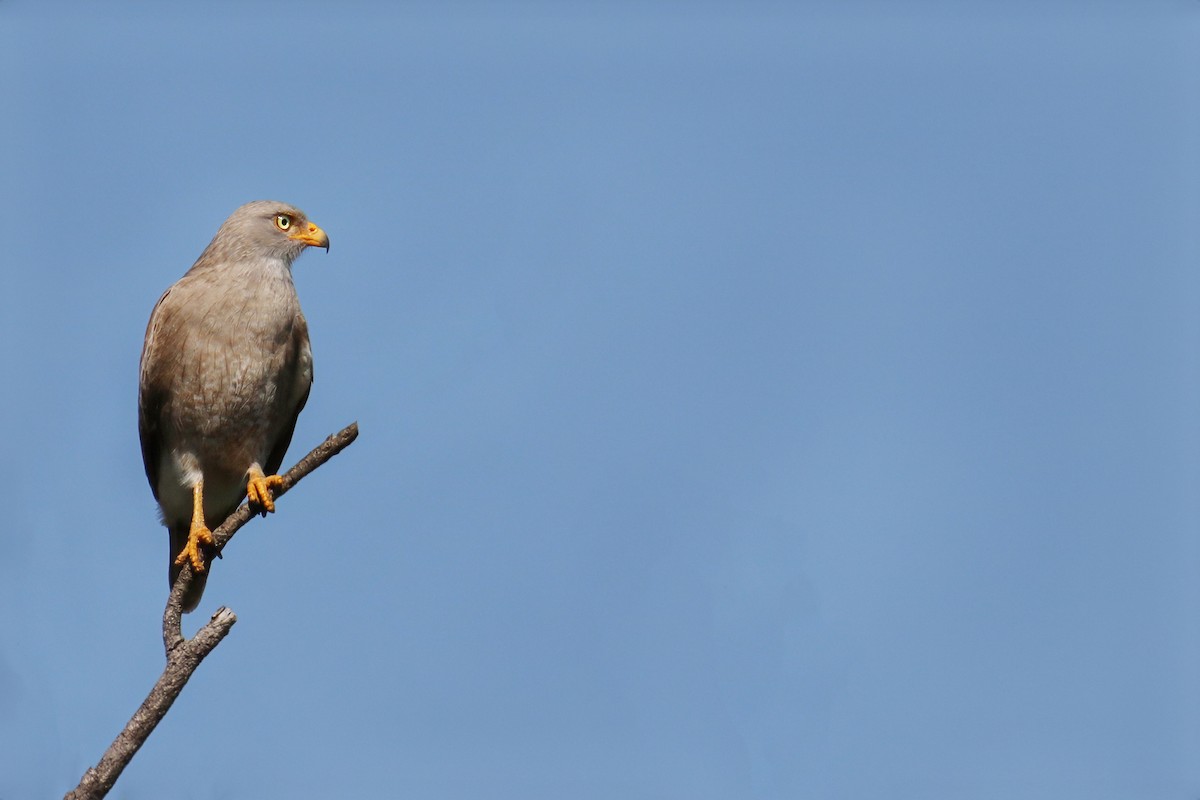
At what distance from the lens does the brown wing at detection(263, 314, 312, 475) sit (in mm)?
8484

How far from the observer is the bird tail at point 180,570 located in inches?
322

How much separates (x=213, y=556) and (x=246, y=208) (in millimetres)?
2602

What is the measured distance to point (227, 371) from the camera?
8.10m

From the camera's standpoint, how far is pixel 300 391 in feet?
28.3

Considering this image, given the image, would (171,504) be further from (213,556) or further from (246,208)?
(246,208)

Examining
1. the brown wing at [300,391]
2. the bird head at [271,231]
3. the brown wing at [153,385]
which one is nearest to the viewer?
the brown wing at [153,385]

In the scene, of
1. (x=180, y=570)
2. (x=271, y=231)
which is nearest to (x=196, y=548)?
(x=180, y=570)

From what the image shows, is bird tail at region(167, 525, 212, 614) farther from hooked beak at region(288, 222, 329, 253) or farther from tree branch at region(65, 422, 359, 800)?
hooked beak at region(288, 222, 329, 253)

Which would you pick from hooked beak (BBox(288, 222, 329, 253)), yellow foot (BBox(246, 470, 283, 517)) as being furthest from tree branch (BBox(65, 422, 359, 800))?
hooked beak (BBox(288, 222, 329, 253))

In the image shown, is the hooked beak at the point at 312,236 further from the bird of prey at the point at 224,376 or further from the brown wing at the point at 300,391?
the brown wing at the point at 300,391

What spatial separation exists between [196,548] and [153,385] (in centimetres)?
130

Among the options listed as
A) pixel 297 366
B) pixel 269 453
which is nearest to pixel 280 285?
pixel 297 366

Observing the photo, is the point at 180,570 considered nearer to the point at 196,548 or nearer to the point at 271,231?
the point at 196,548

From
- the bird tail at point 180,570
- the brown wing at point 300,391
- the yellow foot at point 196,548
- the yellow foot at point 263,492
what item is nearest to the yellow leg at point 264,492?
the yellow foot at point 263,492
